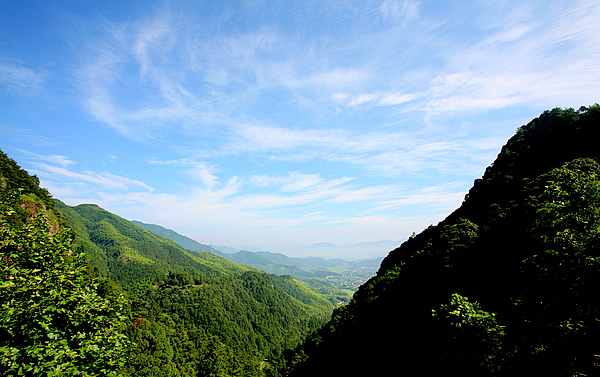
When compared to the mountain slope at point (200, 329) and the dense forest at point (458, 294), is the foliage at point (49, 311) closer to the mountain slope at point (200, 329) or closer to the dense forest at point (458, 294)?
the dense forest at point (458, 294)

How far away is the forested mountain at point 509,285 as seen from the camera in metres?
10.3

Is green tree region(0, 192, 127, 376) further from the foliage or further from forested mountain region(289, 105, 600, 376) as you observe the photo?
forested mountain region(289, 105, 600, 376)

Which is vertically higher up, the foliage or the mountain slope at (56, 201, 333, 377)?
the foliage

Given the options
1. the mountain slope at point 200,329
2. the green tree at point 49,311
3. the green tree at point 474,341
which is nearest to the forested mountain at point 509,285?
the green tree at point 474,341

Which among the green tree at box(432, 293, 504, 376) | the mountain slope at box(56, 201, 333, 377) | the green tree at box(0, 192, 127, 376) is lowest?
the mountain slope at box(56, 201, 333, 377)

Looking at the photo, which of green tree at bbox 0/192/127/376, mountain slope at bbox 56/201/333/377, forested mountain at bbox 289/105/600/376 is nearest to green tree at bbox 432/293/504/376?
forested mountain at bbox 289/105/600/376

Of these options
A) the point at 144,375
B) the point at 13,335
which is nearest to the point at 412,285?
the point at 13,335

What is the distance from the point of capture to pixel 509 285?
24969 mm

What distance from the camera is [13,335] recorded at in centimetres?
742

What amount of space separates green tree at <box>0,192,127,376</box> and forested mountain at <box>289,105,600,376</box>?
671 inches

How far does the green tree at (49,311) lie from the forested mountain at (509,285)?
17.1m

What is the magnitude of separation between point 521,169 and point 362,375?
47.0m

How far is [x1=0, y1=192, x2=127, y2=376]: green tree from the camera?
7125 mm

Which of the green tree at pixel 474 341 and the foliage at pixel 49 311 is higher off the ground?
the foliage at pixel 49 311
